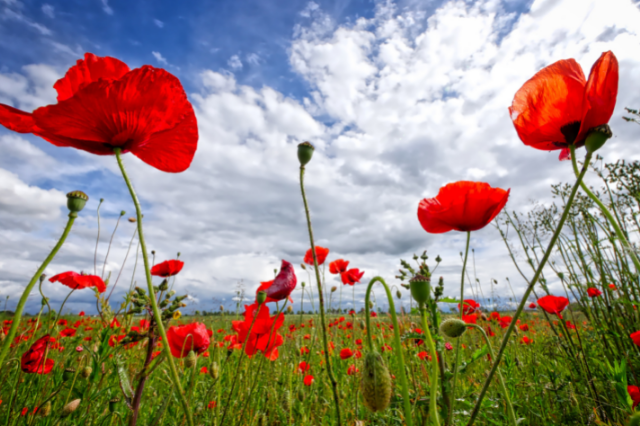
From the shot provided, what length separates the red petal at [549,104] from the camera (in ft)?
2.94

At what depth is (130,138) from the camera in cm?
89

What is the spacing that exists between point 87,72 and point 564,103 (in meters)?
1.34

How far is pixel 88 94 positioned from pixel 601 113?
1.26 meters

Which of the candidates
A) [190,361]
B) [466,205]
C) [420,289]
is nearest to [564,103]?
[466,205]

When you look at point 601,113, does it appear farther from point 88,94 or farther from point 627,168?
point 627,168

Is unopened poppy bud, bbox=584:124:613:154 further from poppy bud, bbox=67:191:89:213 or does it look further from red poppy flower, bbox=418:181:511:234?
poppy bud, bbox=67:191:89:213

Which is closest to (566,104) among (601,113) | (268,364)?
(601,113)

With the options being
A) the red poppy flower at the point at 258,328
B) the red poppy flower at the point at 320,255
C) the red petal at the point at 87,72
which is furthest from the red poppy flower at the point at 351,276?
the red petal at the point at 87,72

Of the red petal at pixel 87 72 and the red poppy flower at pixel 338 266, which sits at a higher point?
the red petal at pixel 87 72

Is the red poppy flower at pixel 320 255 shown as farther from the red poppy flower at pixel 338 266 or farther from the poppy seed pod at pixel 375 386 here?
the poppy seed pod at pixel 375 386

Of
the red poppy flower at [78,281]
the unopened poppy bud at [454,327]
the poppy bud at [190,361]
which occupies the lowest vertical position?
the poppy bud at [190,361]

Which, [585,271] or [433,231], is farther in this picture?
[585,271]

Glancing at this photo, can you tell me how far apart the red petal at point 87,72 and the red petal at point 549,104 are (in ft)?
3.89

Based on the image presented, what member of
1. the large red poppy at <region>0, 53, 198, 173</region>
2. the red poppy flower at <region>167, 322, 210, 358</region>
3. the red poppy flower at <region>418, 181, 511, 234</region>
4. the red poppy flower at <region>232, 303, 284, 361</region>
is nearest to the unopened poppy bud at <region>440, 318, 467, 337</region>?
the red poppy flower at <region>418, 181, 511, 234</region>
